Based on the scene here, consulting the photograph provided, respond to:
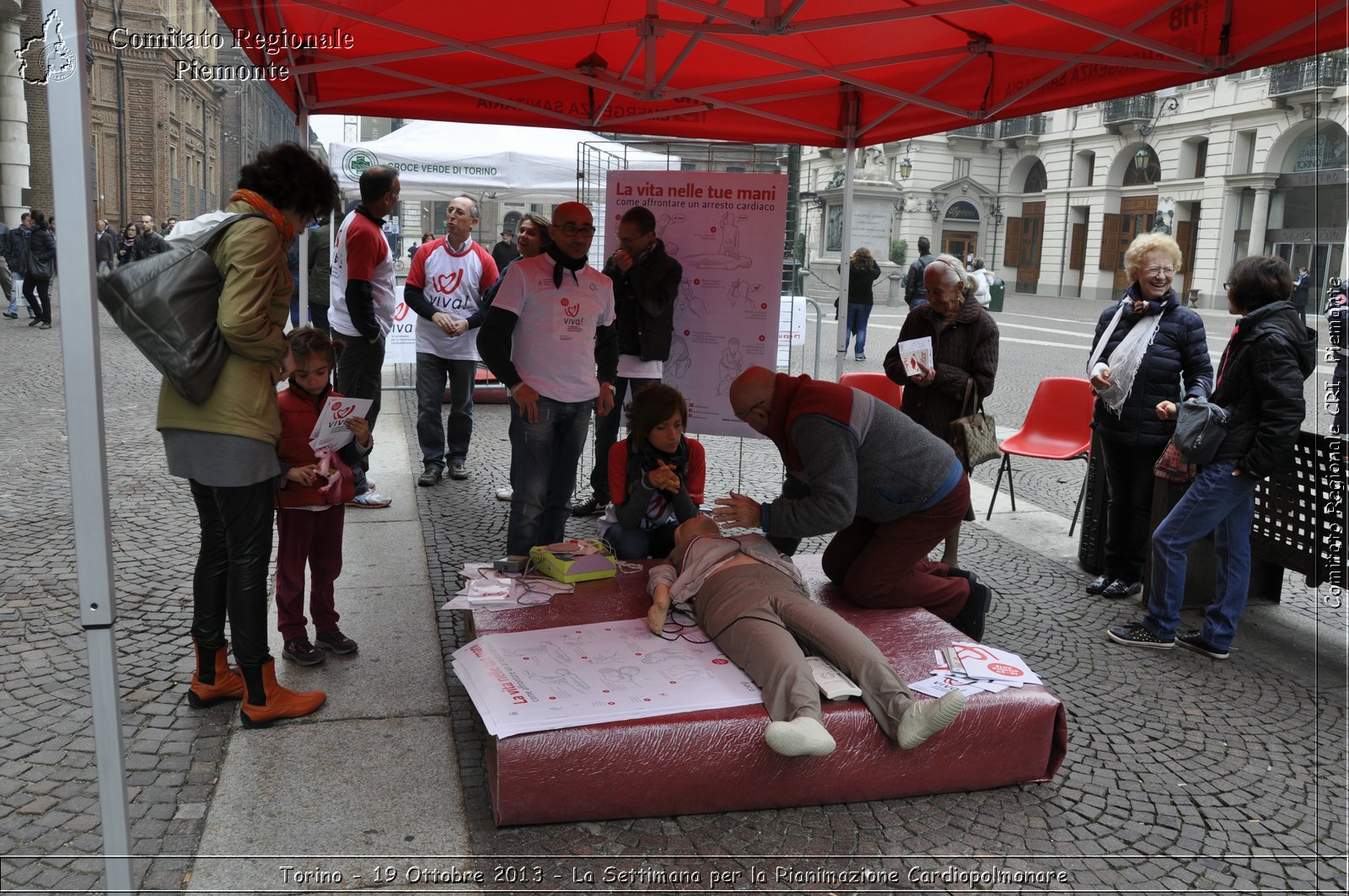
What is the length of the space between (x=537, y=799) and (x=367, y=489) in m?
4.27

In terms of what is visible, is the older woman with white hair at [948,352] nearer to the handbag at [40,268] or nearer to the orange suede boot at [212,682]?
the orange suede boot at [212,682]

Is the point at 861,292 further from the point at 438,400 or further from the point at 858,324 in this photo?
the point at 438,400

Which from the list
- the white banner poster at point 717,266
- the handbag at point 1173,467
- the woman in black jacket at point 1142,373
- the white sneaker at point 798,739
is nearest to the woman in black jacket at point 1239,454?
the woman in black jacket at point 1142,373

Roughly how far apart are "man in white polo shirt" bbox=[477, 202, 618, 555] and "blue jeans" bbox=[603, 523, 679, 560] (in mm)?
407

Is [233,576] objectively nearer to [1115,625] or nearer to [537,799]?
Answer: [537,799]

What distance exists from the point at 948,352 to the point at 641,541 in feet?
6.60

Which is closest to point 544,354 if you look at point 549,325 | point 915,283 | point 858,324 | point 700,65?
point 549,325

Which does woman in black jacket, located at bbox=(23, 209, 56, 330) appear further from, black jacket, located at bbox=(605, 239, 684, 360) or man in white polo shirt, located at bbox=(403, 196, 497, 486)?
black jacket, located at bbox=(605, 239, 684, 360)

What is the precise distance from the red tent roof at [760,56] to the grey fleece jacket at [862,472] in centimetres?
177

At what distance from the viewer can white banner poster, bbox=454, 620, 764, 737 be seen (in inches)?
121

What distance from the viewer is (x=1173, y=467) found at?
16.8 ft

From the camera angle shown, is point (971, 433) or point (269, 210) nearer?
point (269, 210)

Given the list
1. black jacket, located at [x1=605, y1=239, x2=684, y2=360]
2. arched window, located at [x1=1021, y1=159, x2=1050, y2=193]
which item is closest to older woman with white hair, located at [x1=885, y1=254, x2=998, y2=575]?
black jacket, located at [x1=605, y1=239, x2=684, y2=360]

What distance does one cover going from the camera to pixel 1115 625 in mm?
5020
